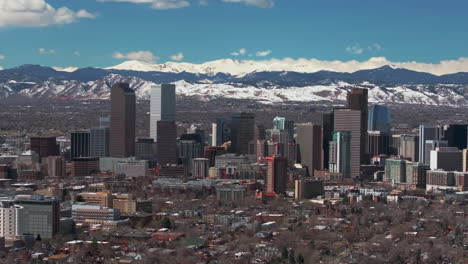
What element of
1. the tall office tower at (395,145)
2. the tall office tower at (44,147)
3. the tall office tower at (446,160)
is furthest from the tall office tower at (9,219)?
the tall office tower at (395,145)

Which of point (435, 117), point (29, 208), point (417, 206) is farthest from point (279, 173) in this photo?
point (435, 117)

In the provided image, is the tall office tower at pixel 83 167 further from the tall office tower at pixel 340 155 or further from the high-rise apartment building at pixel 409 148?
the high-rise apartment building at pixel 409 148

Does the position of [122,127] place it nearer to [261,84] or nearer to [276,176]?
[276,176]

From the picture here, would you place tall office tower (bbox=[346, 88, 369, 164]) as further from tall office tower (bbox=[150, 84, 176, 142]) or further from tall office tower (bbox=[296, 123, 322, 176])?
tall office tower (bbox=[150, 84, 176, 142])

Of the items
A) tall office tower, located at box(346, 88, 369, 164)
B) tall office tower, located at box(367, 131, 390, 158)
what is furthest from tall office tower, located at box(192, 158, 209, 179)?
tall office tower, located at box(367, 131, 390, 158)

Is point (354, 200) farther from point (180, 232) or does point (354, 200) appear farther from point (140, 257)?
point (140, 257)

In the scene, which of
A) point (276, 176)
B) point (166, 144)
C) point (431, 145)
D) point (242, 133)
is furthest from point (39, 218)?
point (242, 133)
